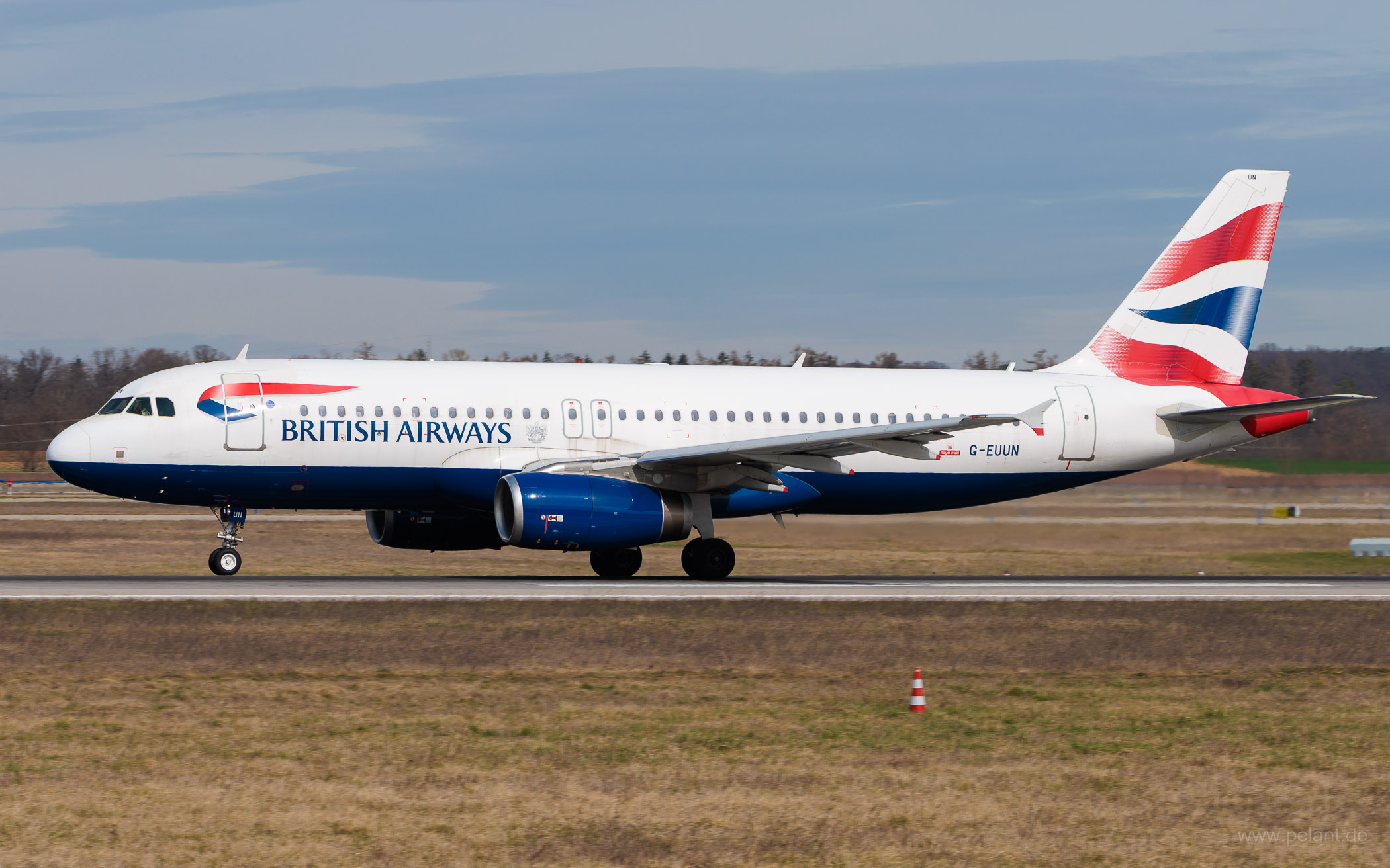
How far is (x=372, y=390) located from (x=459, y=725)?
544 inches

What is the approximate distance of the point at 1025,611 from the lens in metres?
21.6

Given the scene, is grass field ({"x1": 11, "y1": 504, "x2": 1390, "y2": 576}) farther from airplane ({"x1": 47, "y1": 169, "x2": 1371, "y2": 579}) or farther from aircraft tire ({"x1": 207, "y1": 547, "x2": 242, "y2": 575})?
aircraft tire ({"x1": 207, "y1": 547, "x2": 242, "y2": 575})

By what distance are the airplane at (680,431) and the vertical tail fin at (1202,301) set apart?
0.15ft

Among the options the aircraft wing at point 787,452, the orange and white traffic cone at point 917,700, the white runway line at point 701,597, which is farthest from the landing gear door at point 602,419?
the orange and white traffic cone at point 917,700

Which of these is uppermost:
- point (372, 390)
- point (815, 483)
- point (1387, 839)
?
point (372, 390)

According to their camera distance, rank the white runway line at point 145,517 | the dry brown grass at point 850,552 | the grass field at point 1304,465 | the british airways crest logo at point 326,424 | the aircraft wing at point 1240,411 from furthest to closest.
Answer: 1. the white runway line at point 145,517
2. the grass field at point 1304,465
3. the dry brown grass at point 850,552
4. the aircraft wing at point 1240,411
5. the british airways crest logo at point 326,424

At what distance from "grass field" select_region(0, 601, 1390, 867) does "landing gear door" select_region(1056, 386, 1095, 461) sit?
→ 9164 millimetres

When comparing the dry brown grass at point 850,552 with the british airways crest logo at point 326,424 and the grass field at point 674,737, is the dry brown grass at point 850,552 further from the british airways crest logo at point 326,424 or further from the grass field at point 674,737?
the grass field at point 674,737

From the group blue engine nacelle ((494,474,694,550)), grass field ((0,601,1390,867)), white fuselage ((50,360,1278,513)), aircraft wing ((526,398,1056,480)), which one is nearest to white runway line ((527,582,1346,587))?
blue engine nacelle ((494,474,694,550))

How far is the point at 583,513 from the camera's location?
24.4m

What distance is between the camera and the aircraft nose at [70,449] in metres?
24.7

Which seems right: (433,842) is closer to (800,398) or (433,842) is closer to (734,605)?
(734,605)

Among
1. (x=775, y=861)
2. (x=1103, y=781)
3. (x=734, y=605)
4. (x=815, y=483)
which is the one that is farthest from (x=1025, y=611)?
(x=775, y=861)

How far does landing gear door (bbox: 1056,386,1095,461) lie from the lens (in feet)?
98.3
